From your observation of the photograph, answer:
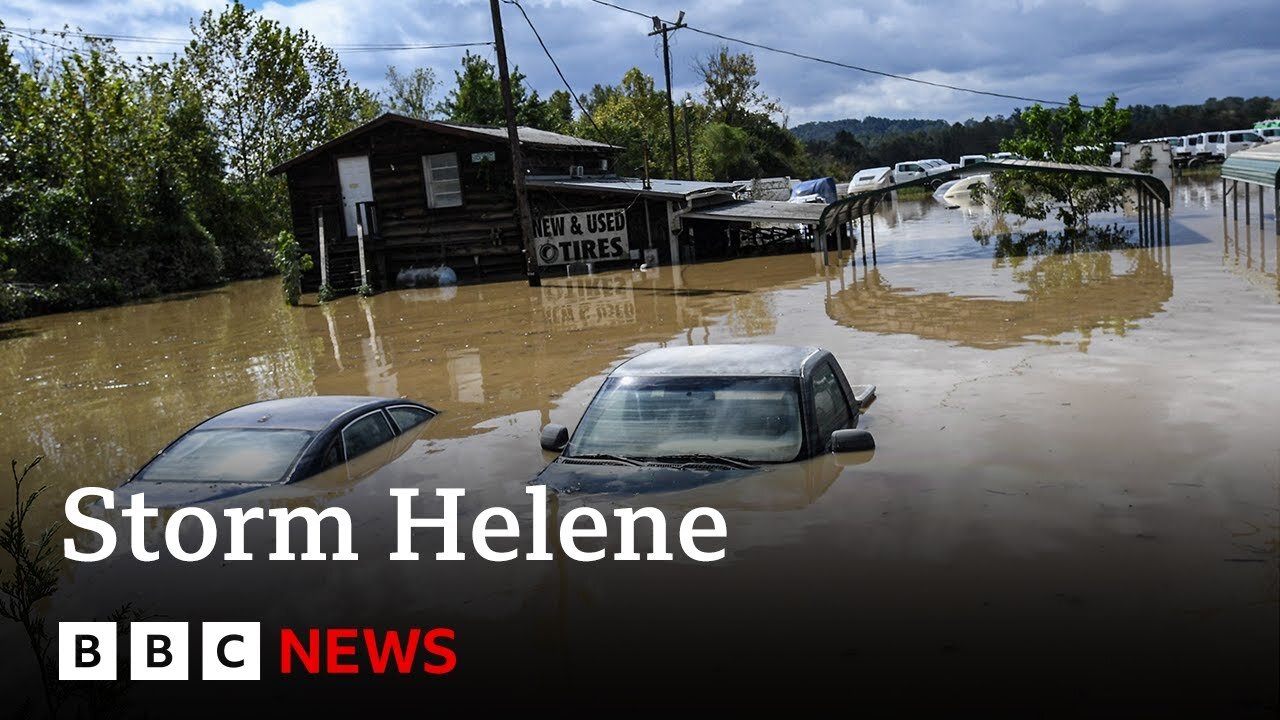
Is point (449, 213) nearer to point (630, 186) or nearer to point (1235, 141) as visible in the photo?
point (630, 186)

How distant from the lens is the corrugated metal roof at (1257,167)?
26594 millimetres

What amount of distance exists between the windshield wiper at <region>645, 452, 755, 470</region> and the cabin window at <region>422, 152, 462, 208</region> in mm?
29527

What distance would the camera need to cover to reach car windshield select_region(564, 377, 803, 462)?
8102 millimetres

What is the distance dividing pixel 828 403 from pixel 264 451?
4.56 metres

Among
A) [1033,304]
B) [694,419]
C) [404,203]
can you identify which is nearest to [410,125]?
[404,203]

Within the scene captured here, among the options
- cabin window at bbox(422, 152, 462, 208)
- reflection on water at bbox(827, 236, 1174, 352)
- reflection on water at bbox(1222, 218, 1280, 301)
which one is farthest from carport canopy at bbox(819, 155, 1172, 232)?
cabin window at bbox(422, 152, 462, 208)

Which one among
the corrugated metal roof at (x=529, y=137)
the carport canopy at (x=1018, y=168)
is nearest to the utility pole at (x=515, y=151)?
the corrugated metal roof at (x=529, y=137)

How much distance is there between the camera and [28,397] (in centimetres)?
1858

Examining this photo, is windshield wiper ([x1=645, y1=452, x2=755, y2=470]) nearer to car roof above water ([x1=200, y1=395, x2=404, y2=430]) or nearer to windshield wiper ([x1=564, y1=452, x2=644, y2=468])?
windshield wiper ([x1=564, y1=452, x2=644, y2=468])

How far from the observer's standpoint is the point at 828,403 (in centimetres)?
901

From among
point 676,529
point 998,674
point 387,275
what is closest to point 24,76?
point 387,275

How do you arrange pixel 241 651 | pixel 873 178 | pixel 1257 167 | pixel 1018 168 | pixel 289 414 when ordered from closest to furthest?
pixel 241 651 < pixel 289 414 < pixel 1018 168 < pixel 1257 167 < pixel 873 178

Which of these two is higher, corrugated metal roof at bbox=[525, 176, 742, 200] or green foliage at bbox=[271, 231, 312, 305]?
corrugated metal roof at bbox=[525, 176, 742, 200]

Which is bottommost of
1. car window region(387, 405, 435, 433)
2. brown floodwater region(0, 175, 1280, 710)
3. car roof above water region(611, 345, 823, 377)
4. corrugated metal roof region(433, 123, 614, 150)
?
brown floodwater region(0, 175, 1280, 710)
